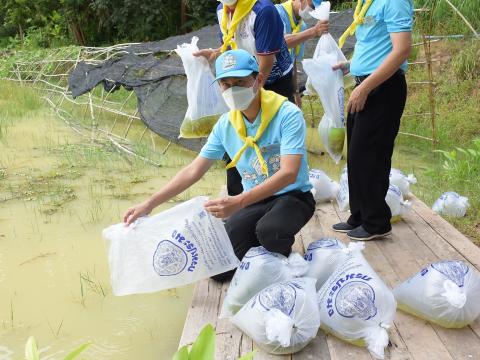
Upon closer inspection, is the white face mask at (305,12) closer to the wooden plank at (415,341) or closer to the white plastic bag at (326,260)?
the white plastic bag at (326,260)

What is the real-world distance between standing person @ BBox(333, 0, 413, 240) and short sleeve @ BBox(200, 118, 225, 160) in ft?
2.07

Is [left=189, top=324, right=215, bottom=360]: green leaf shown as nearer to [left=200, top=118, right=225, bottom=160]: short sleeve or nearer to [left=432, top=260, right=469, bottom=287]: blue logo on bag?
[left=432, top=260, right=469, bottom=287]: blue logo on bag

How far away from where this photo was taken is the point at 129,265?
222 centimetres

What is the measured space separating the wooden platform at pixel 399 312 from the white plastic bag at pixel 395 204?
56 mm

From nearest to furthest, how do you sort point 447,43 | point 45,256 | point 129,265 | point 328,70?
point 129,265, point 328,70, point 45,256, point 447,43

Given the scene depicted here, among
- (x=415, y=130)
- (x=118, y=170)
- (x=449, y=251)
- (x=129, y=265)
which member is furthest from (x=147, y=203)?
(x=415, y=130)

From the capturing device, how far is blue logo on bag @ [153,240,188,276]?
2.21 metres

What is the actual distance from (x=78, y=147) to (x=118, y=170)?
38.4 inches

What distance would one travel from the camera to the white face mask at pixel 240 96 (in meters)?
2.24

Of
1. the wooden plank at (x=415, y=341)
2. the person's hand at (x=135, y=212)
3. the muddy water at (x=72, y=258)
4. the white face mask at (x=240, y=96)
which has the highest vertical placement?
the white face mask at (x=240, y=96)

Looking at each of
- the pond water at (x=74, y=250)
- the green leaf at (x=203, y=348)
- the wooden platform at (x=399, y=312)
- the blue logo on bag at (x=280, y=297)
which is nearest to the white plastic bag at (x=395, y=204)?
the wooden platform at (x=399, y=312)

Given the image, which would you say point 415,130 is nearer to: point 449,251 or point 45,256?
point 449,251

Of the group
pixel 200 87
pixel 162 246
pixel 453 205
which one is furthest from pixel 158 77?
pixel 162 246

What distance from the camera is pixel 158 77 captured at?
5871 mm
